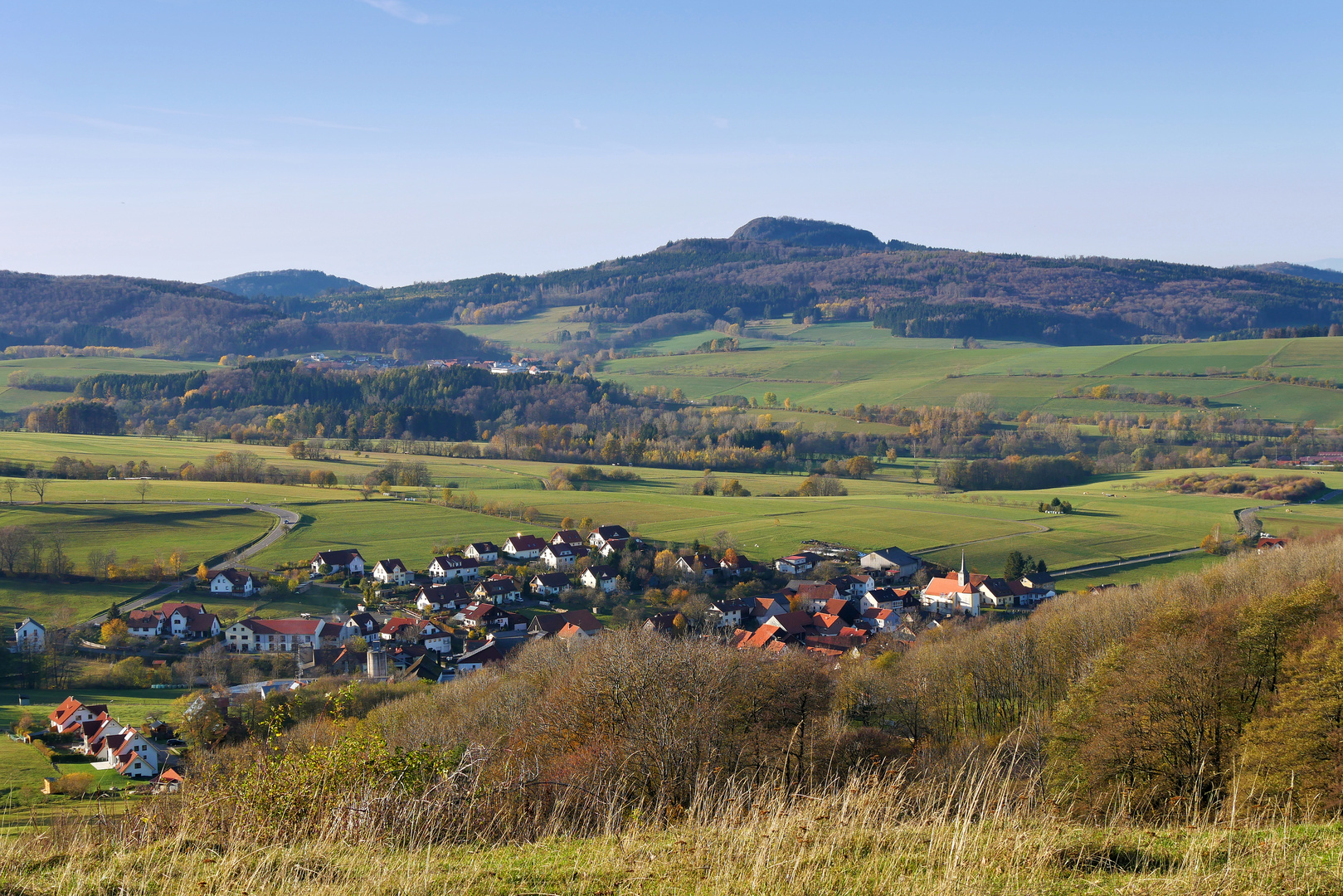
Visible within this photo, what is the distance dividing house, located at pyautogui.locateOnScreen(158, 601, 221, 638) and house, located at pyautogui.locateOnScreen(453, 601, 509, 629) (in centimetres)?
1056

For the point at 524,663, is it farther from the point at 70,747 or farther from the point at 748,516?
the point at 748,516

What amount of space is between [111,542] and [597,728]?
48032 millimetres

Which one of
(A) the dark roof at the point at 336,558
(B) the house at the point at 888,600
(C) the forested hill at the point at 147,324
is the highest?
(C) the forested hill at the point at 147,324

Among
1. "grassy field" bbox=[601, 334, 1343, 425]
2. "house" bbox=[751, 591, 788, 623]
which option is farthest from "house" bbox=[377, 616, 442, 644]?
"grassy field" bbox=[601, 334, 1343, 425]

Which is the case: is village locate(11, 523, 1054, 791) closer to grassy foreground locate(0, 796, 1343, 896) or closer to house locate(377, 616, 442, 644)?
house locate(377, 616, 442, 644)

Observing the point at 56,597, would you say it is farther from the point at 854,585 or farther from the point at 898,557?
the point at 898,557

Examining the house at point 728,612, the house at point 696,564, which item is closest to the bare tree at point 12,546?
the house at point 696,564

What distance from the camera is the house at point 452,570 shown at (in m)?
55.8

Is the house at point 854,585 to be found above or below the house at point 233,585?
below

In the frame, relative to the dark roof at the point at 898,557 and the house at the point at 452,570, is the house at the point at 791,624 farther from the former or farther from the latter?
the house at the point at 452,570

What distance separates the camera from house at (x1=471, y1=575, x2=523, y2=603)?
51.9 meters

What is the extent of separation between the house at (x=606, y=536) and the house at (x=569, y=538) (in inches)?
25.2

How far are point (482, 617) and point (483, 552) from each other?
37.6ft

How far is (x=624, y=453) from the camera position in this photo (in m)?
98.6
